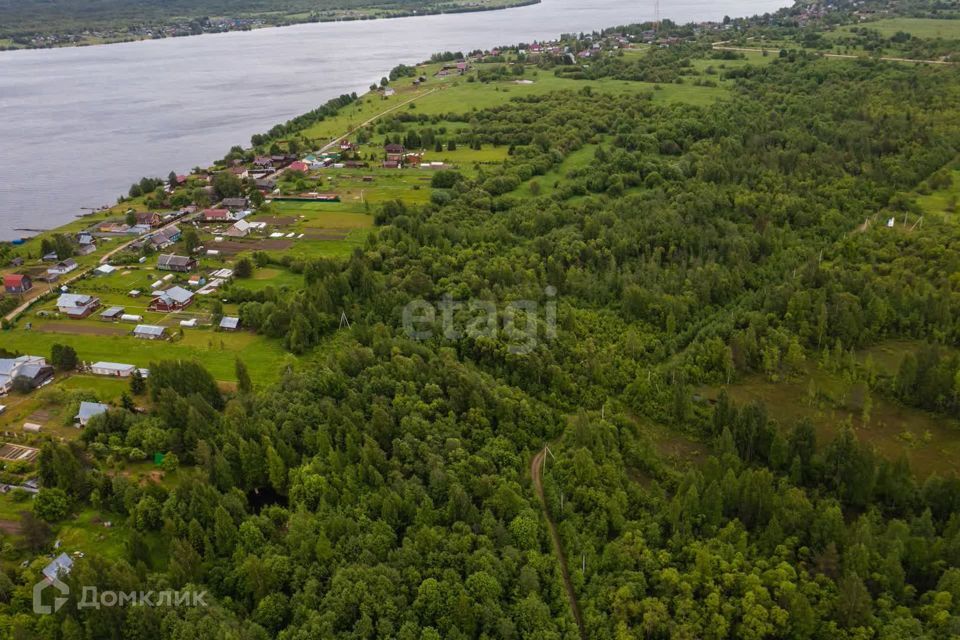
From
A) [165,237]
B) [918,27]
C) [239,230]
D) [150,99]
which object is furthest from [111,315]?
[918,27]

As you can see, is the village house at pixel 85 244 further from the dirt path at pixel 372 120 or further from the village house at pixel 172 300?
the dirt path at pixel 372 120

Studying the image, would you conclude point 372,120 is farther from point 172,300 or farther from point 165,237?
point 172,300

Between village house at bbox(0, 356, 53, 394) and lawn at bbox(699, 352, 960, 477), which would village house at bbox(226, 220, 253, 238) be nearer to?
village house at bbox(0, 356, 53, 394)

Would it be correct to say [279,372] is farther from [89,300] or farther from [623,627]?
[623,627]

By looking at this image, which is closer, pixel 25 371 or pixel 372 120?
pixel 25 371

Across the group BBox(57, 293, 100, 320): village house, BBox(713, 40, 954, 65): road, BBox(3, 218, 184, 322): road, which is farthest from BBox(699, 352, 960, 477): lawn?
BBox(713, 40, 954, 65): road

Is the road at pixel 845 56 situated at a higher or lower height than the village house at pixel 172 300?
higher

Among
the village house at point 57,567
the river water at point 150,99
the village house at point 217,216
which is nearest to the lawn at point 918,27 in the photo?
the river water at point 150,99
